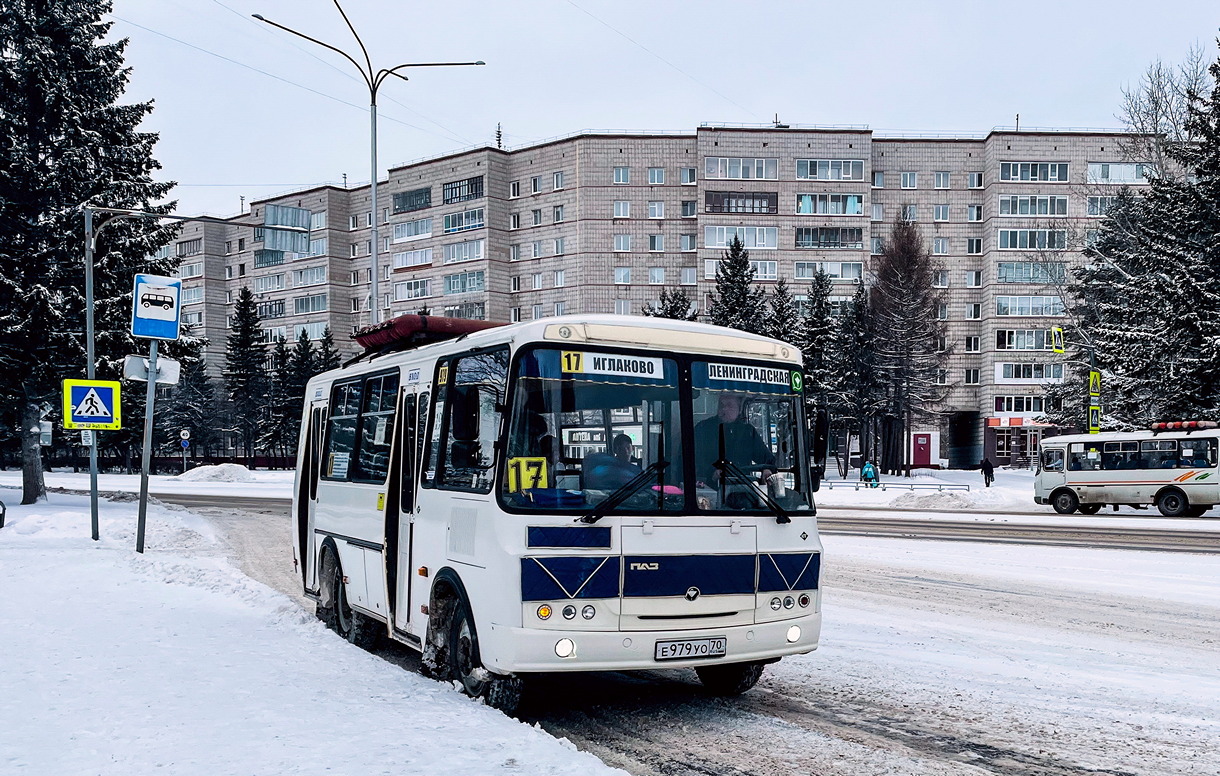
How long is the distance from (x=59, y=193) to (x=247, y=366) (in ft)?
168

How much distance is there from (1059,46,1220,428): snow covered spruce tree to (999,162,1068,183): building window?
42471 mm

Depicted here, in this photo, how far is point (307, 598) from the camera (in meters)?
12.5

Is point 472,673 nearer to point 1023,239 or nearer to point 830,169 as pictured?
point 830,169

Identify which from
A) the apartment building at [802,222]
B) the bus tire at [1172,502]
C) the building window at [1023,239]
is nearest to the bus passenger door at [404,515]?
the bus tire at [1172,502]

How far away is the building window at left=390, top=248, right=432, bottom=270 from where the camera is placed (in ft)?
277

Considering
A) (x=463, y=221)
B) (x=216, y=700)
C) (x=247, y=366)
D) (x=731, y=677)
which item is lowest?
(x=731, y=677)

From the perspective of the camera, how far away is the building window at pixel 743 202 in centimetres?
7556

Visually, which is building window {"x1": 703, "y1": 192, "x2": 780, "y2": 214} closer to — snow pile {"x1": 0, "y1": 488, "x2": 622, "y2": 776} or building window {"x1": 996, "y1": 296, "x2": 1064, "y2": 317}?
building window {"x1": 996, "y1": 296, "x2": 1064, "y2": 317}

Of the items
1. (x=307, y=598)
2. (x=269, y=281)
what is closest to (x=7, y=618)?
(x=307, y=598)

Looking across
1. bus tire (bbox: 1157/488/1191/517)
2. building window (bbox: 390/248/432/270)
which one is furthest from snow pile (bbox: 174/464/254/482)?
bus tire (bbox: 1157/488/1191/517)

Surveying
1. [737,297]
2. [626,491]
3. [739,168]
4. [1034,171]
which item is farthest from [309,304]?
[626,491]

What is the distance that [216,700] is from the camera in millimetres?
6566

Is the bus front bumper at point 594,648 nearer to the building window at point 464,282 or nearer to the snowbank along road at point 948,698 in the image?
the snowbank along road at point 948,698

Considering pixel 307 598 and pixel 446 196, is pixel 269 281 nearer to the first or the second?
pixel 446 196
